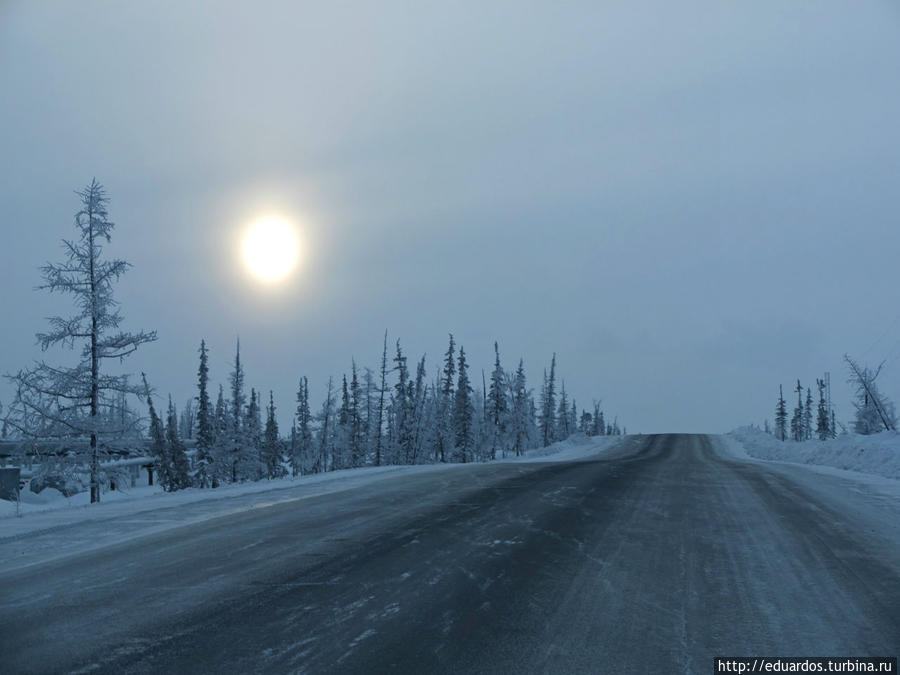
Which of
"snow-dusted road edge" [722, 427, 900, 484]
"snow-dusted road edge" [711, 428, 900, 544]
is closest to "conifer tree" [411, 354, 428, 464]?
"snow-dusted road edge" [722, 427, 900, 484]

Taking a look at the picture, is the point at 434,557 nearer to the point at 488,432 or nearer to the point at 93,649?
the point at 93,649

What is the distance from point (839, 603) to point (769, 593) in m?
0.63

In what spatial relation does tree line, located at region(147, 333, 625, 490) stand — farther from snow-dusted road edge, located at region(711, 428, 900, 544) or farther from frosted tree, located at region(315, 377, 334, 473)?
snow-dusted road edge, located at region(711, 428, 900, 544)

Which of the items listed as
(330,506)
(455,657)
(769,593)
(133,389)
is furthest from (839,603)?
(133,389)

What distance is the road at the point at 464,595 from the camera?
204 inches

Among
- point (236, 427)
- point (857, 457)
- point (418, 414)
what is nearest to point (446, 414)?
point (418, 414)

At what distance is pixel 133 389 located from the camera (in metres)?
26.0

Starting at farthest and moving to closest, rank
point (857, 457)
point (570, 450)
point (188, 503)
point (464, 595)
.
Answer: point (570, 450), point (857, 457), point (188, 503), point (464, 595)

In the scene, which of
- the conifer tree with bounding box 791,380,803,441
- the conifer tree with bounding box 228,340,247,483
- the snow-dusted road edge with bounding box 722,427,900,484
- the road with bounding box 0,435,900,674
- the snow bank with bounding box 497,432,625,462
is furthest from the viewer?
the conifer tree with bounding box 791,380,803,441

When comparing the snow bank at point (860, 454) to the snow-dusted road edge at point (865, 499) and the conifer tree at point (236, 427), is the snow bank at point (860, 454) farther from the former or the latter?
the conifer tree at point (236, 427)

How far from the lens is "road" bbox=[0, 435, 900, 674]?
517cm

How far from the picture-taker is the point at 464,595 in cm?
678

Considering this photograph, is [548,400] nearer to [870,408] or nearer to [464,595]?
[870,408]

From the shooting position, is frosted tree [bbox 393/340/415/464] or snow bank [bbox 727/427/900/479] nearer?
snow bank [bbox 727/427/900/479]
